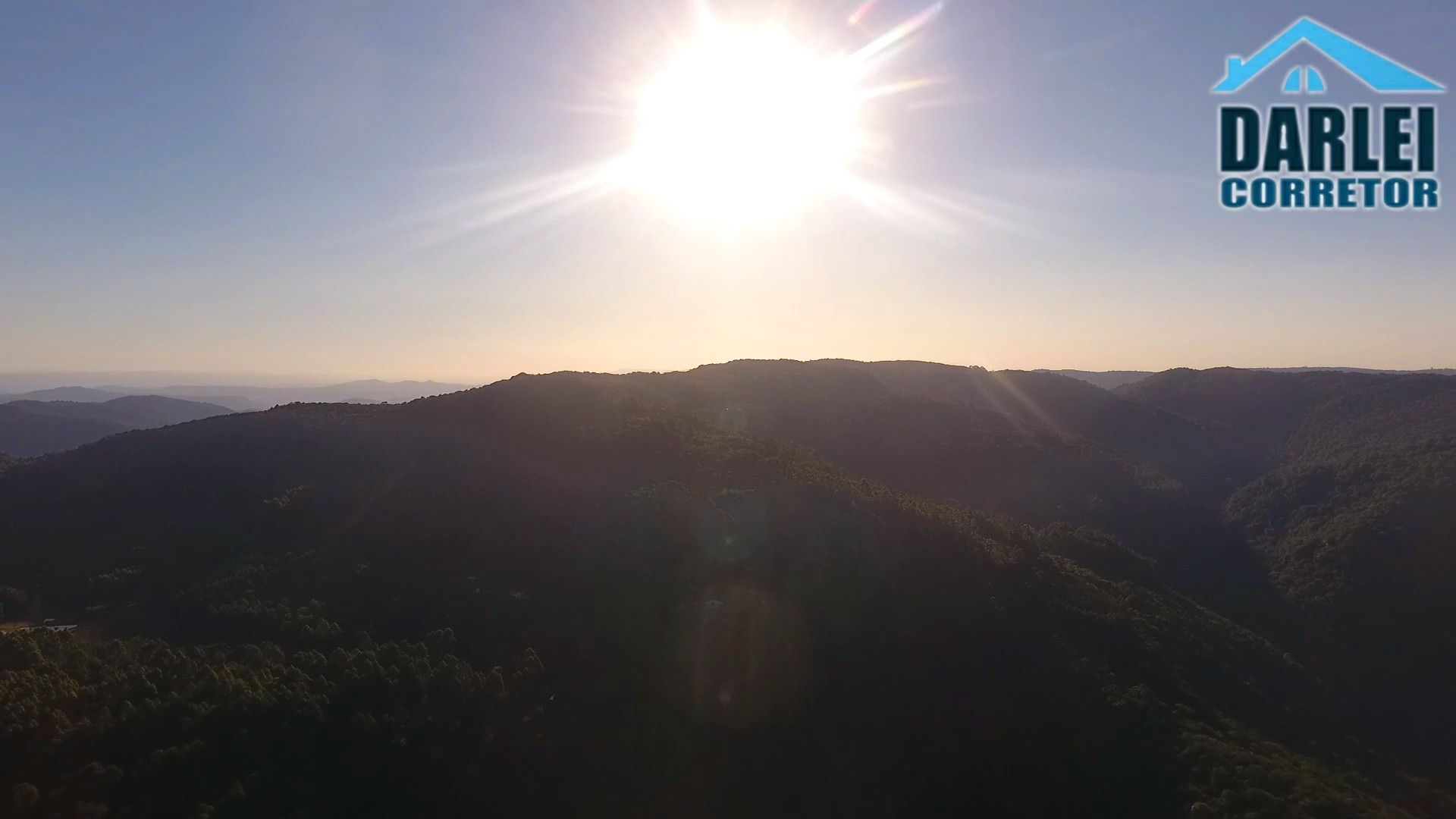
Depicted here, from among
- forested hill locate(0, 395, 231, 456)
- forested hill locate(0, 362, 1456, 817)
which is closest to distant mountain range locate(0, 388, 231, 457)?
forested hill locate(0, 395, 231, 456)

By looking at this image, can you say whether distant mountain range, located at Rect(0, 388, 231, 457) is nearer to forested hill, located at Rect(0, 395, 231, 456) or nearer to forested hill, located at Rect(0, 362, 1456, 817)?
forested hill, located at Rect(0, 395, 231, 456)

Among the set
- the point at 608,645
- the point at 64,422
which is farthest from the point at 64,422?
the point at 608,645

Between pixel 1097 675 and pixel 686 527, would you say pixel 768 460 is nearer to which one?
pixel 686 527

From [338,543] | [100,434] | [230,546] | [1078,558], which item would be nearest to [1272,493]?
[1078,558]

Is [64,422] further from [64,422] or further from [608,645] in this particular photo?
[608,645]

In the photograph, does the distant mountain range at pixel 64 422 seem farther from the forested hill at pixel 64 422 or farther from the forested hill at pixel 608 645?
the forested hill at pixel 608 645

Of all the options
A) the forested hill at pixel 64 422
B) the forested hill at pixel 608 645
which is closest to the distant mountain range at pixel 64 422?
the forested hill at pixel 64 422

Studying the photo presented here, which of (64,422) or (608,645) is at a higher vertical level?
(64,422)
